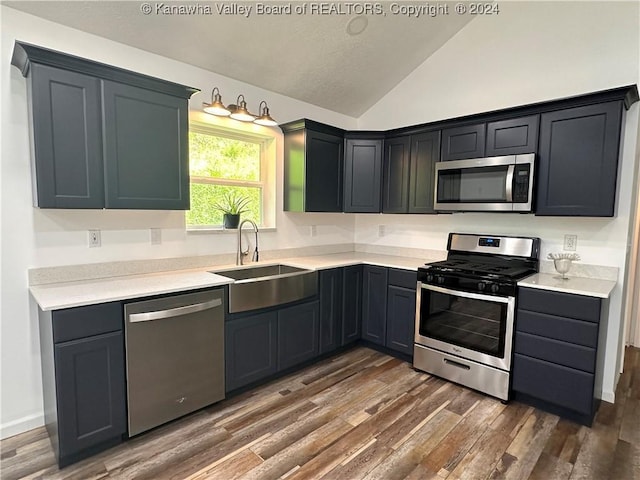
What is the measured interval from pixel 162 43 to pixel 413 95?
96.7 inches

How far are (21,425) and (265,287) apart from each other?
1718mm

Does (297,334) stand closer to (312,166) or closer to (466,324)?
(466,324)

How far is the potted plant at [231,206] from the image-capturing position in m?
3.05

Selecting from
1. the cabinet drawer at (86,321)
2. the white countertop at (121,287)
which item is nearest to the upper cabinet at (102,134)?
the white countertop at (121,287)

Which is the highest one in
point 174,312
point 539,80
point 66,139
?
point 539,80

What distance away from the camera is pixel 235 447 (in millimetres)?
2070

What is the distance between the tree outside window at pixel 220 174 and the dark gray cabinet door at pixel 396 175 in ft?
4.19

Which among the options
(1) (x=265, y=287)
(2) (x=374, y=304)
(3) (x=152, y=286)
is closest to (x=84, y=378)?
(3) (x=152, y=286)

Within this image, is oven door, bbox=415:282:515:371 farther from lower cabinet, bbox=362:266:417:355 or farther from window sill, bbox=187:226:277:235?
window sill, bbox=187:226:277:235

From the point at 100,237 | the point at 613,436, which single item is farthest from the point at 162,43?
the point at 613,436

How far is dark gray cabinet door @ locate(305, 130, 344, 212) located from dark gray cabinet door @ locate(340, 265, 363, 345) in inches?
28.0

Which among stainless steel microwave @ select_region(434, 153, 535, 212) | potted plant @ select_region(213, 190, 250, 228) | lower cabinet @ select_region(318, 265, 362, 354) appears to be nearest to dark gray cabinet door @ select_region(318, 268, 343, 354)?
lower cabinet @ select_region(318, 265, 362, 354)

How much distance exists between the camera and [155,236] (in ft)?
8.82

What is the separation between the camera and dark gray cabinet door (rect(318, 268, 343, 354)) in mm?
3162
